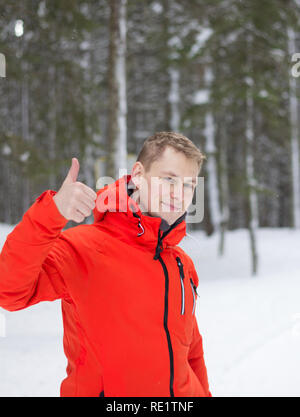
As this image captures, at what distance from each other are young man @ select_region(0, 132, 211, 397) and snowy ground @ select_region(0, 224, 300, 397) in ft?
1.05

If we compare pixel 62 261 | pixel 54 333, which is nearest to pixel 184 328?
pixel 62 261

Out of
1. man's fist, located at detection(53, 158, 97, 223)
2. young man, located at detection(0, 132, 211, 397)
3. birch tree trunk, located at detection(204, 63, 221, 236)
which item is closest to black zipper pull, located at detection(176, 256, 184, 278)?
young man, located at detection(0, 132, 211, 397)

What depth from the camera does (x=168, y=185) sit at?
1.22 metres

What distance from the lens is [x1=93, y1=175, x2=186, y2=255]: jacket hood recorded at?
1220mm

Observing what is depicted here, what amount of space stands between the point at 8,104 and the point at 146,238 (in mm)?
13930

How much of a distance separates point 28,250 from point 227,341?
3412 millimetres

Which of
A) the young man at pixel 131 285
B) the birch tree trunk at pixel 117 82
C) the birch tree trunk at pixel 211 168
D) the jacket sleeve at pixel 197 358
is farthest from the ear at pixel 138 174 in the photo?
the birch tree trunk at pixel 211 168

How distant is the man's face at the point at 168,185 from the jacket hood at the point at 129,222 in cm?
3

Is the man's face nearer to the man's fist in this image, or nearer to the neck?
the neck

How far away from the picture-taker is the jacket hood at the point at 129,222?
122cm

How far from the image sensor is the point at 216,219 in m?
11.5

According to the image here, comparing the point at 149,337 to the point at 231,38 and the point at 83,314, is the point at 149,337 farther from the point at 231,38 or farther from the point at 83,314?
the point at 231,38

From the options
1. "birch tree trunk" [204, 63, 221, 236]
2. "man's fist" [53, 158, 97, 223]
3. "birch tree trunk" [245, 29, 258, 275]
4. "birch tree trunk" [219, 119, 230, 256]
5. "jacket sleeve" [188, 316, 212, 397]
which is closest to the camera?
"man's fist" [53, 158, 97, 223]

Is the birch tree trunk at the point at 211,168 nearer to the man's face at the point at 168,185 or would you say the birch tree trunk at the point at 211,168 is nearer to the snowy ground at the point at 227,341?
the snowy ground at the point at 227,341
